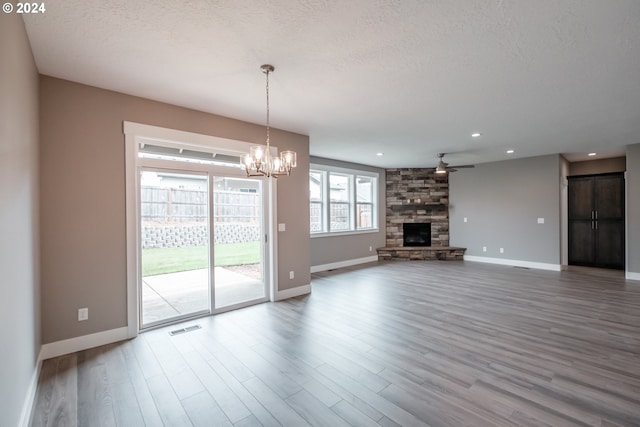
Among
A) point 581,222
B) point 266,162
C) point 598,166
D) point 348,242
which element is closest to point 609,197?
point 581,222

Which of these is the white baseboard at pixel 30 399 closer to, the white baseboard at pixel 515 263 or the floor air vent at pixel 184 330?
the floor air vent at pixel 184 330

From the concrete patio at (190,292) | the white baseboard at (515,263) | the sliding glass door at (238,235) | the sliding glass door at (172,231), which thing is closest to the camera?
the sliding glass door at (172,231)

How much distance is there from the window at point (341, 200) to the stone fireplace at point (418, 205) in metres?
0.61

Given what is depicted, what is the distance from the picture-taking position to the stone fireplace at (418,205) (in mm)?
8617

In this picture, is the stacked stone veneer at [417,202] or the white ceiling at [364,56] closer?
the white ceiling at [364,56]

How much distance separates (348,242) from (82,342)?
5.64 meters

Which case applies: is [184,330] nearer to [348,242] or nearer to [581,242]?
[348,242]

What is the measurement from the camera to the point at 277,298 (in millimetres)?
4535

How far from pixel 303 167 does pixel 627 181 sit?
21.2 feet

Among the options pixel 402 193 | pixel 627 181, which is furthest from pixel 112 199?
pixel 627 181

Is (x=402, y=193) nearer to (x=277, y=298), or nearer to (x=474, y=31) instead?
(x=277, y=298)

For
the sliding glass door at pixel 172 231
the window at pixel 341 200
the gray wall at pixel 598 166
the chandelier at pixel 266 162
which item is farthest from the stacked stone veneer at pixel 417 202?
the chandelier at pixel 266 162

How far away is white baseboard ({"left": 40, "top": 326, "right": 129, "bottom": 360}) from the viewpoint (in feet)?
9.08

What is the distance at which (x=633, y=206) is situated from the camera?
5.64m
